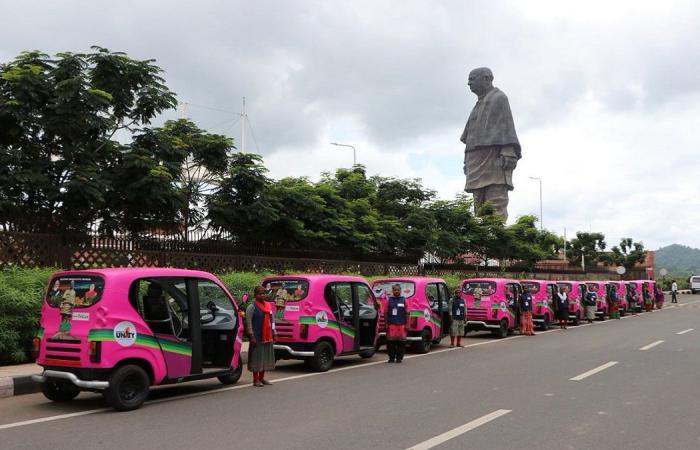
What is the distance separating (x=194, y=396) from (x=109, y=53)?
9528mm

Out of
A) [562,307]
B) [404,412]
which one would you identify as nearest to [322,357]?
[404,412]

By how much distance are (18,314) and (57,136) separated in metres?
5.01

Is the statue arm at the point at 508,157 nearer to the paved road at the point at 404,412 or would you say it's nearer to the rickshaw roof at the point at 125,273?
the paved road at the point at 404,412

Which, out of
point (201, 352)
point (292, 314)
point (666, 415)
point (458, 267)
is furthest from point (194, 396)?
point (458, 267)

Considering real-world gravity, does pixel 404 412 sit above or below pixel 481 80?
below

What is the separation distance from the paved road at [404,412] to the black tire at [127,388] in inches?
7.0

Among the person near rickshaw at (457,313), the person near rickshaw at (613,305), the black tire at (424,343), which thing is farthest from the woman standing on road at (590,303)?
the black tire at (424,343)

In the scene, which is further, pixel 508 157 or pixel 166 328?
pixel 508 157

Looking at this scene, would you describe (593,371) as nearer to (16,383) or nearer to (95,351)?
(95,351)

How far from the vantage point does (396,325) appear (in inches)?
527

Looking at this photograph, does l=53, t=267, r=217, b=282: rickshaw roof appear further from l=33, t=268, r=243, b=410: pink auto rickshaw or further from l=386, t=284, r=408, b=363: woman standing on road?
l=386, t=284, r=408, b=363: woman standing on road

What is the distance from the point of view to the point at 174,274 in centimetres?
900

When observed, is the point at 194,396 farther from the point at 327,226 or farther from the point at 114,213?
the point at 327,226

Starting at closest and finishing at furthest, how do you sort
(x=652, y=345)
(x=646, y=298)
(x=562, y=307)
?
1. (x=652, y=345)
2. (x=562, y=307)
3. (x=646, y=298)
